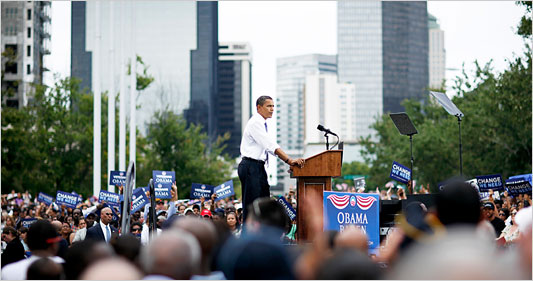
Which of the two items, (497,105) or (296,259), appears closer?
(296,259)

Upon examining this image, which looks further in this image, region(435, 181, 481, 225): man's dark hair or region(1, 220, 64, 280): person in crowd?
region(1, 220, 64, 280): person in crowd

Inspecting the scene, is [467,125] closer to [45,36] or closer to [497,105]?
[497,105]

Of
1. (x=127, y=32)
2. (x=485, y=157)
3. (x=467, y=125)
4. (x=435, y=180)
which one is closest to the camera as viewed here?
(x=127, y=32)

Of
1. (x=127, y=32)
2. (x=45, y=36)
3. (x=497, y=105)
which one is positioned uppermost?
(x=45, y=36)

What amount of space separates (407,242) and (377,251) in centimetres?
568

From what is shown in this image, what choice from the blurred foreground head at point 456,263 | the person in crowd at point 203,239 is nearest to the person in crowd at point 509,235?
the person in crowd at point 203,239

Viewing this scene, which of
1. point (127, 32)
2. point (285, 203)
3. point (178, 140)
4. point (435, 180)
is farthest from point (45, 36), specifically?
point (285, 203)

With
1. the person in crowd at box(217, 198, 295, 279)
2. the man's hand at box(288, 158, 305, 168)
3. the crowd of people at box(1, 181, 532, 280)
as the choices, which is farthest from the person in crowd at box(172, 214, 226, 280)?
the man's hand at box(288, 158, 305, 168)

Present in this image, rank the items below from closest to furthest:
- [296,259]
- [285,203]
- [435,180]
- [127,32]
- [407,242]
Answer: [407,242] → [296,259] → [285,203] → [127,32] → [435,180]

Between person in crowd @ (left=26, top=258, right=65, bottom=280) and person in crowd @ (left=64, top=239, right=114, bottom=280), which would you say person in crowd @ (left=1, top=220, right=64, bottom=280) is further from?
person in crowd @ (left=26, top=258, right=65, bottom=280)

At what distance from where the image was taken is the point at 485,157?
148ft

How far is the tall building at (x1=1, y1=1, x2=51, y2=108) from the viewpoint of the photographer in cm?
9700

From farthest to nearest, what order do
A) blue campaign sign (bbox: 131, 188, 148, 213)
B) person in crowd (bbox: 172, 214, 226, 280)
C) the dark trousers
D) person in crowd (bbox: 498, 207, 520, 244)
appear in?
blue campaign sign (bbox: 131, 188, 148, 213) < person in crowd (bbox: 498, 207, 520, 244) < the dark trousers < person in crowd (bbox: 172, 214, 226, 280)

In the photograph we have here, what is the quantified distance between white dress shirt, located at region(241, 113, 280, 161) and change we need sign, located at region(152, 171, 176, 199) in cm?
990
